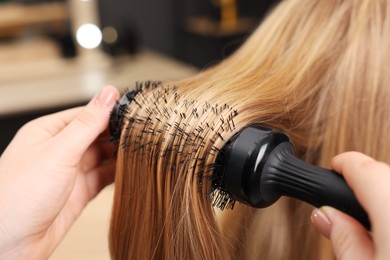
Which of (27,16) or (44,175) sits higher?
(27,16)

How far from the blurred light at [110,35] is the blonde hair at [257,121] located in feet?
5.26

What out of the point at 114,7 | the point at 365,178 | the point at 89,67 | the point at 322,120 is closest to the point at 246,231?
the point at 322,120

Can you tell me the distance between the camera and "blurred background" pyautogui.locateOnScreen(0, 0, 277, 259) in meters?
1.80

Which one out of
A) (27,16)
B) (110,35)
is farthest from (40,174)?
(110,35)

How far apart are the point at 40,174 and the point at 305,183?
1.29 feet

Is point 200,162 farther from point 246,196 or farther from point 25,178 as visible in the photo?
point 25,178

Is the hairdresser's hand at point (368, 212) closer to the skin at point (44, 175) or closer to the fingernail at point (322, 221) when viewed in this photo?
the fingernail at point (322, 221)

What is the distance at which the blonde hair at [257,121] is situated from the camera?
531mm

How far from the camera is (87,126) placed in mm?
667

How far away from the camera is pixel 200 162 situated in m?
0.51

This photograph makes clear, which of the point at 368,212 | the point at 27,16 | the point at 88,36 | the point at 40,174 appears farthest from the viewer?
the point at 88,36

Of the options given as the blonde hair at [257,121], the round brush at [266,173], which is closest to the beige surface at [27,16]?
the blonde hair at [257,121]

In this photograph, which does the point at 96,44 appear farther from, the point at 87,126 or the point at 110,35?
the point at 87,126

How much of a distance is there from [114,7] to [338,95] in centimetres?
182
